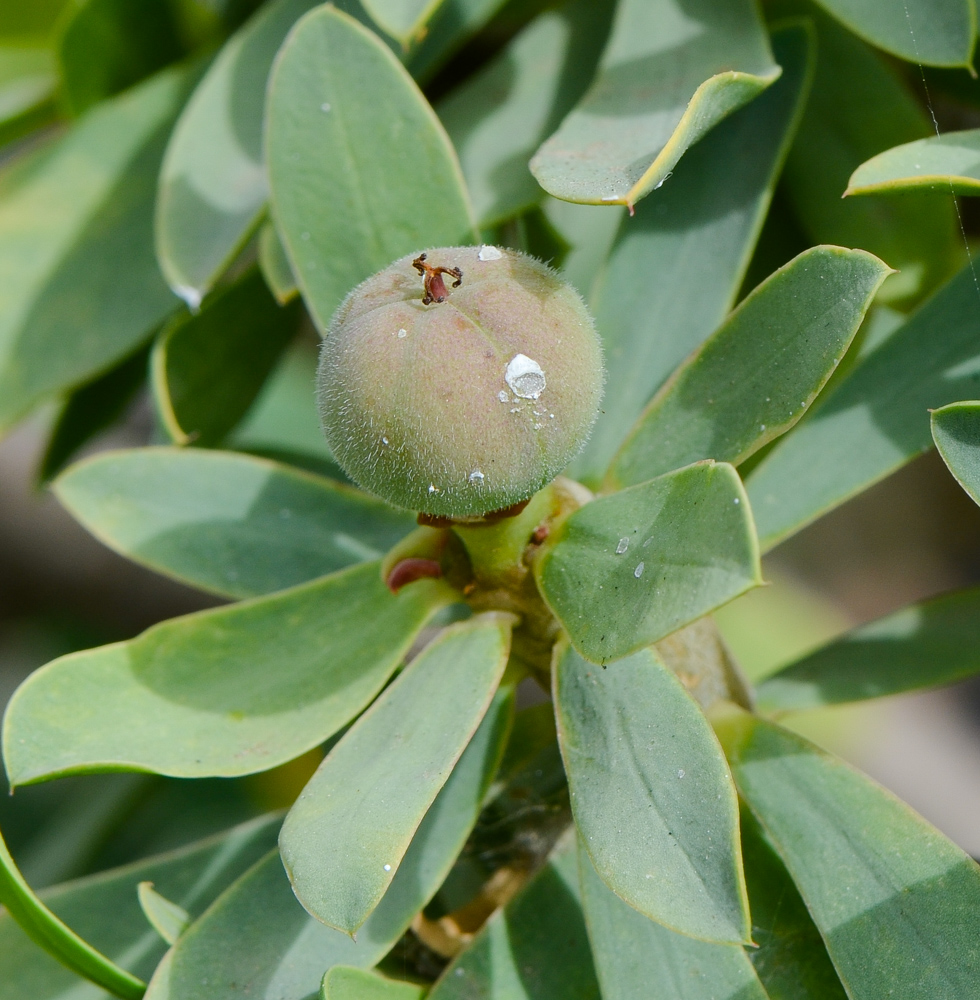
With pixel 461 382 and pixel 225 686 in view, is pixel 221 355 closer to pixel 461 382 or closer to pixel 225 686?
pixel 225 686

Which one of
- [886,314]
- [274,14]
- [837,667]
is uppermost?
[274,14]

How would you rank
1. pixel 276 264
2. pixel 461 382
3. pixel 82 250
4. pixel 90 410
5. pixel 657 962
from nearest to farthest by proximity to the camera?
1. pixel 461 382
2. pixel 657 962
3. pixel 276 264
4. pixel 82 250
5. pixel 90 410

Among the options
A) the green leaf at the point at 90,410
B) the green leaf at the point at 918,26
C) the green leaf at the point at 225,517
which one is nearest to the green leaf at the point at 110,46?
the green leaf at the point at 90,410

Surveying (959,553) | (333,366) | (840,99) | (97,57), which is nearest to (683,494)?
(333,366)

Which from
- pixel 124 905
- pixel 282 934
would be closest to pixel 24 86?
pixel 124 905

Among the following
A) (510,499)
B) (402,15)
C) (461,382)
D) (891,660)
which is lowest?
(891,660)

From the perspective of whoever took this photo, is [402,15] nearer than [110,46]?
Yes

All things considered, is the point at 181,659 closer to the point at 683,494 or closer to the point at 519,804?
the point at 519,804
